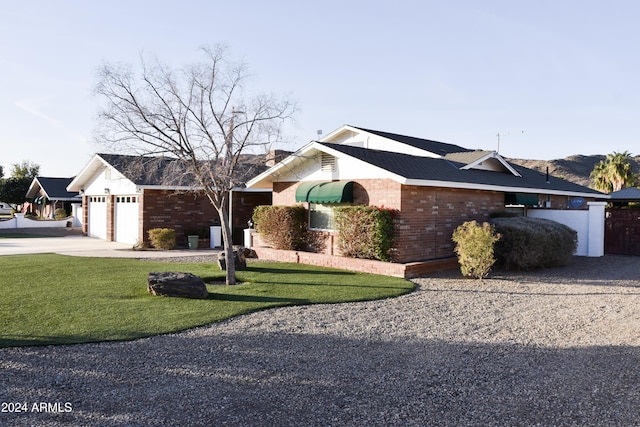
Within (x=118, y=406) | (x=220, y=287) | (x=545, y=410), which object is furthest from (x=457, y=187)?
(x=118, y=406)

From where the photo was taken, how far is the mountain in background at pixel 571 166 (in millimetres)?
87188

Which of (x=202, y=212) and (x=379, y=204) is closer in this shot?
(x=379, y=204)

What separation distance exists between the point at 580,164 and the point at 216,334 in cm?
10248

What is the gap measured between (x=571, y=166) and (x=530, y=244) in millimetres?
90388

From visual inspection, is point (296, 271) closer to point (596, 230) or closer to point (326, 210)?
point (326, 210)

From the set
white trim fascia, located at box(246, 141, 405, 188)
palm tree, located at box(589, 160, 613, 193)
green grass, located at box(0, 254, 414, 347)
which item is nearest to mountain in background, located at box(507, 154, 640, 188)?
palm tree, located at box(589, 160, 613, 193)

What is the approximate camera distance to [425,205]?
1512 cm

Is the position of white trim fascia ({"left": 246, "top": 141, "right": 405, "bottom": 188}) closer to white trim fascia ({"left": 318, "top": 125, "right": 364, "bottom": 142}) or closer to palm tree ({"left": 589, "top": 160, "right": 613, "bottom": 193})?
white trim fascia ({"left": 318, "top": 125, "right": 364, "bottom": 142})

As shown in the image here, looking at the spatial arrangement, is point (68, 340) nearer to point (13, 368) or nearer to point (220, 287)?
point (13, 368)

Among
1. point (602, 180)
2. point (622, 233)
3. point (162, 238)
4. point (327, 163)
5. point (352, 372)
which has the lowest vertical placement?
point (352, 372)

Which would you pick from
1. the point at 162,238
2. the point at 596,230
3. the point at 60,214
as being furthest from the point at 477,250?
the point at 60,214

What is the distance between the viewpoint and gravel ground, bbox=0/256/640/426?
15.9ft

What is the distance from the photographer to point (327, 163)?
17000 millimetres

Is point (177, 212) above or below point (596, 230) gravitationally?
above
